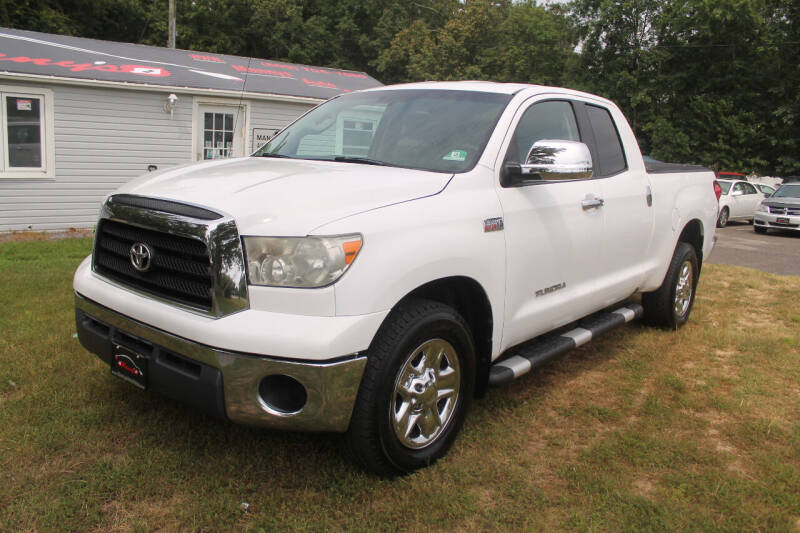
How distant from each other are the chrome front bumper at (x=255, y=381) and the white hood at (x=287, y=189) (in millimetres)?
525

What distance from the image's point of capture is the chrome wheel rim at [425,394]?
295 centimetres

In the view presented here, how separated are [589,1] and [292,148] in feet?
117

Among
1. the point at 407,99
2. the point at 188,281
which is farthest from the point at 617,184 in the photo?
the point at 188,281

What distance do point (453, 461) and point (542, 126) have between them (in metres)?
2.08

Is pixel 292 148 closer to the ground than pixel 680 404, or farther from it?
farther from it

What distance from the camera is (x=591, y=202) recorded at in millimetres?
4086

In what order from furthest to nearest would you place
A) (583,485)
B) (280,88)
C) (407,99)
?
(280,88) → (407,99) → (583,485)

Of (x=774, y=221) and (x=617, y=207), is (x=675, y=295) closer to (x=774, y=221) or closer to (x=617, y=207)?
(x=617, y=207)

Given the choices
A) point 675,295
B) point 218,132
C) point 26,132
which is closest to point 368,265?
point 675,295

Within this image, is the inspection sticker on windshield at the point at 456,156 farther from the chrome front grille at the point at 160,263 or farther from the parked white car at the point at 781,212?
the parked white car at the point at 781,212

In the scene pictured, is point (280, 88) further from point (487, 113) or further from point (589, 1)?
point (589, 1)

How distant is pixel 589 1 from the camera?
35188mm

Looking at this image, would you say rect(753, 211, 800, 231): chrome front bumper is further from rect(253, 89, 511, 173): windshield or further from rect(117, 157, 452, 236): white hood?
rect(117, 157, 452, 236): white hood

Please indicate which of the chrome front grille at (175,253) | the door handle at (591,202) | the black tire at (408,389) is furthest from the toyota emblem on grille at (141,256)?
the door handle at (591,202)
